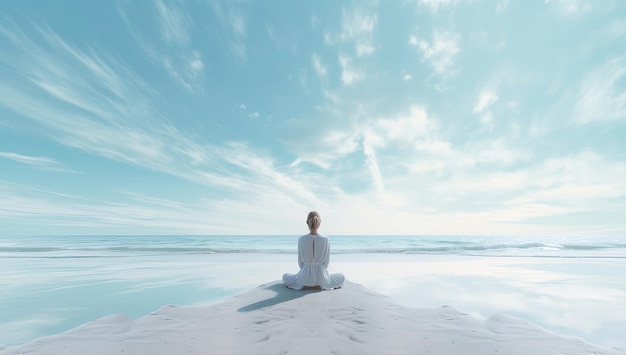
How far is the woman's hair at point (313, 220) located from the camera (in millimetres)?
6355

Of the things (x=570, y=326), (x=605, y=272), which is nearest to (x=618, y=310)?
(x=570, y=326)

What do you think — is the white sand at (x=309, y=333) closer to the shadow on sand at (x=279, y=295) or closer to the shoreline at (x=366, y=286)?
the shadow on sand at (x=279, y=295)

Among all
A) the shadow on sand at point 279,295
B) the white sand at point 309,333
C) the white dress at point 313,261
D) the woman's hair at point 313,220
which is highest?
the woman's hair at point 313,220

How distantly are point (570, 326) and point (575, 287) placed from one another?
14.0 feet

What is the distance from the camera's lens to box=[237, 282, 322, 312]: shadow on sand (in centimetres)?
514

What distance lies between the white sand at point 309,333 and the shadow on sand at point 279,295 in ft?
0.18

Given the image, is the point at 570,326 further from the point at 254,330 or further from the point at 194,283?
the point at 194,283

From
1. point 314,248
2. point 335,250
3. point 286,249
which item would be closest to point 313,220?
point 314,248

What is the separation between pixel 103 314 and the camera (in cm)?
542

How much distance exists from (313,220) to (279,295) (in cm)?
165

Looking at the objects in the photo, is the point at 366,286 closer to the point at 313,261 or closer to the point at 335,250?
the point at 313,261

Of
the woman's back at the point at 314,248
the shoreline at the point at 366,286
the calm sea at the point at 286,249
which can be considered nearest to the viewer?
the shoreline at the point at 366,286

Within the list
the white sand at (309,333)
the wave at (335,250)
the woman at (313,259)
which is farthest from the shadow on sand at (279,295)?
the wave at (335,250)

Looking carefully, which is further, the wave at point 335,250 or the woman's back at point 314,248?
the wave at point 335,250
